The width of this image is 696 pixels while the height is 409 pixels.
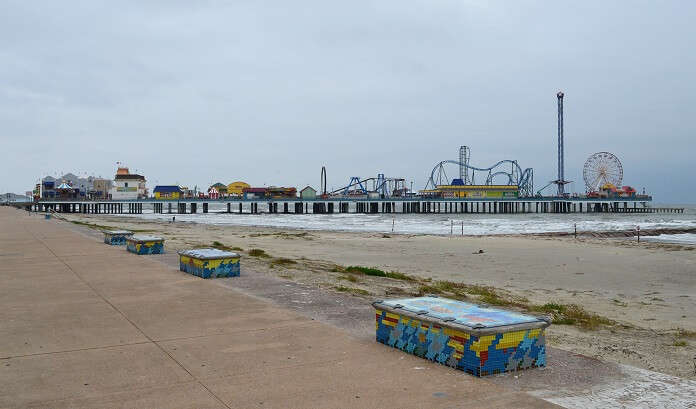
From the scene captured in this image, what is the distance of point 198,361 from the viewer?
637cm

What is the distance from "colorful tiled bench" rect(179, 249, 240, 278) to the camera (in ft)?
43.5

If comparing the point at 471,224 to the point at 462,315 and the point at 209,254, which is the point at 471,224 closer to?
the point at 209,254

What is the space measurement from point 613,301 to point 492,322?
A: 1024 cm

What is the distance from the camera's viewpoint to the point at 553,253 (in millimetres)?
29766

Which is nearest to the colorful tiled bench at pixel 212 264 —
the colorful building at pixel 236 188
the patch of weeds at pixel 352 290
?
the patch of weeds at pixel 352 290

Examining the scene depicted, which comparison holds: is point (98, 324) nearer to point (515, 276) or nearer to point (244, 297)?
point (244, 297)

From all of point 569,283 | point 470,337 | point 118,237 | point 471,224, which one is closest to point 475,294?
point 569,283

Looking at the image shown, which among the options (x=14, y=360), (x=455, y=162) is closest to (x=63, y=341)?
(x=14, y=360)

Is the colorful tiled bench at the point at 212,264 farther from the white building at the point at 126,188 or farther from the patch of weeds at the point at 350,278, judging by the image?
the white building at the point at 126,188

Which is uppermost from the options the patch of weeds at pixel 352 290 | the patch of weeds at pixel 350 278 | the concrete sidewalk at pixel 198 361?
the concrete sidewalk at pixel 198 361

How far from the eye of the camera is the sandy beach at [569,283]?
8633mm

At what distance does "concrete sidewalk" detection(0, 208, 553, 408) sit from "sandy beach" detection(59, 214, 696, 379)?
2.99m

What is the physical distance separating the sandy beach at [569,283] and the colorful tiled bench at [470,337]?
182cm

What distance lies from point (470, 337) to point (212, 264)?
8783 millimetres
